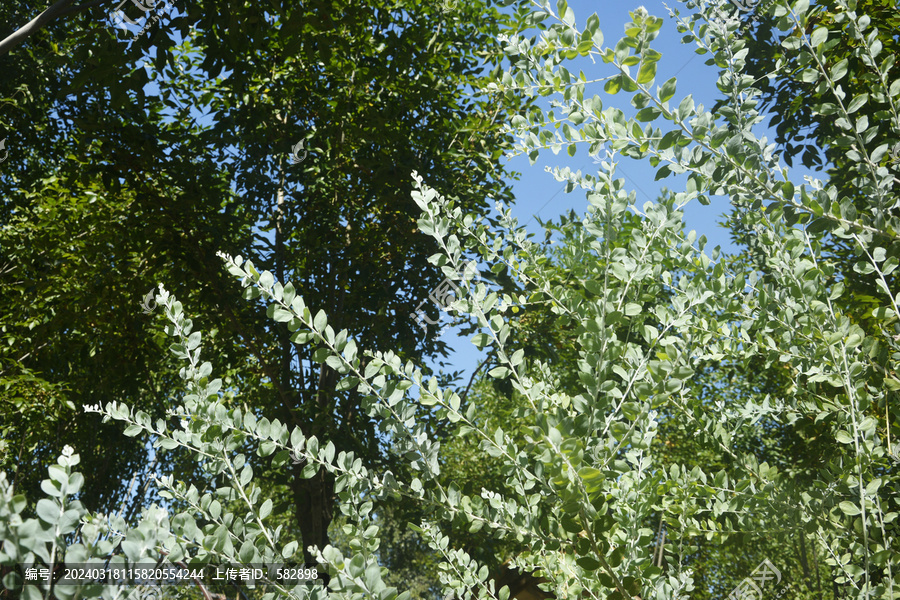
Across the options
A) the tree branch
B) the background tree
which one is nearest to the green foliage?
the tree branch

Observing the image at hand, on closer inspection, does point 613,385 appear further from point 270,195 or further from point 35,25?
point 270,195

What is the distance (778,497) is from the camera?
171 centimetres

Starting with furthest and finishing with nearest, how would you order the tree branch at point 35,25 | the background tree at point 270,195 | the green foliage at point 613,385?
the background tree at point 270,195, the tree branch at point 35,25, the green foliage at point 613,385

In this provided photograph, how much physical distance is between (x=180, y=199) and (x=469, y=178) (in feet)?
9.39

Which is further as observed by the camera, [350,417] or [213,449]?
[350,417]

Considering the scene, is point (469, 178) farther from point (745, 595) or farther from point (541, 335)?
point (745, 595)

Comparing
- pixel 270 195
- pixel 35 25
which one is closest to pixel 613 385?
pixel 35 25

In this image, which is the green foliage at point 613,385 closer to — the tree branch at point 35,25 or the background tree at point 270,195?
the tree branch at point 35,25

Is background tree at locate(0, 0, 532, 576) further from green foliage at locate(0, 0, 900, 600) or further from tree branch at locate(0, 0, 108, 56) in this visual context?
green foliage at locate(0, 0, 900, 600)

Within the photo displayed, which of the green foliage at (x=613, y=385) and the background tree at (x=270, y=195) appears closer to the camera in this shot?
the green foliage at (x=613, y=385)

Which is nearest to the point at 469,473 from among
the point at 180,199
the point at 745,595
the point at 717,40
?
the point at 180,199

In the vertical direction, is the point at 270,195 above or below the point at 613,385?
above

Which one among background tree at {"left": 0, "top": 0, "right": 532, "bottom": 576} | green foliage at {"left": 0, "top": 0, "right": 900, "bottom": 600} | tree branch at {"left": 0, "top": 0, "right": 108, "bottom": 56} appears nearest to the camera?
green foliage at {"left": 0, "top": 0, "right": 900, "bottom": 600}

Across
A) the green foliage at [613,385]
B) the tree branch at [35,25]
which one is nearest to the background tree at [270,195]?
the tree branch at [35,25]
